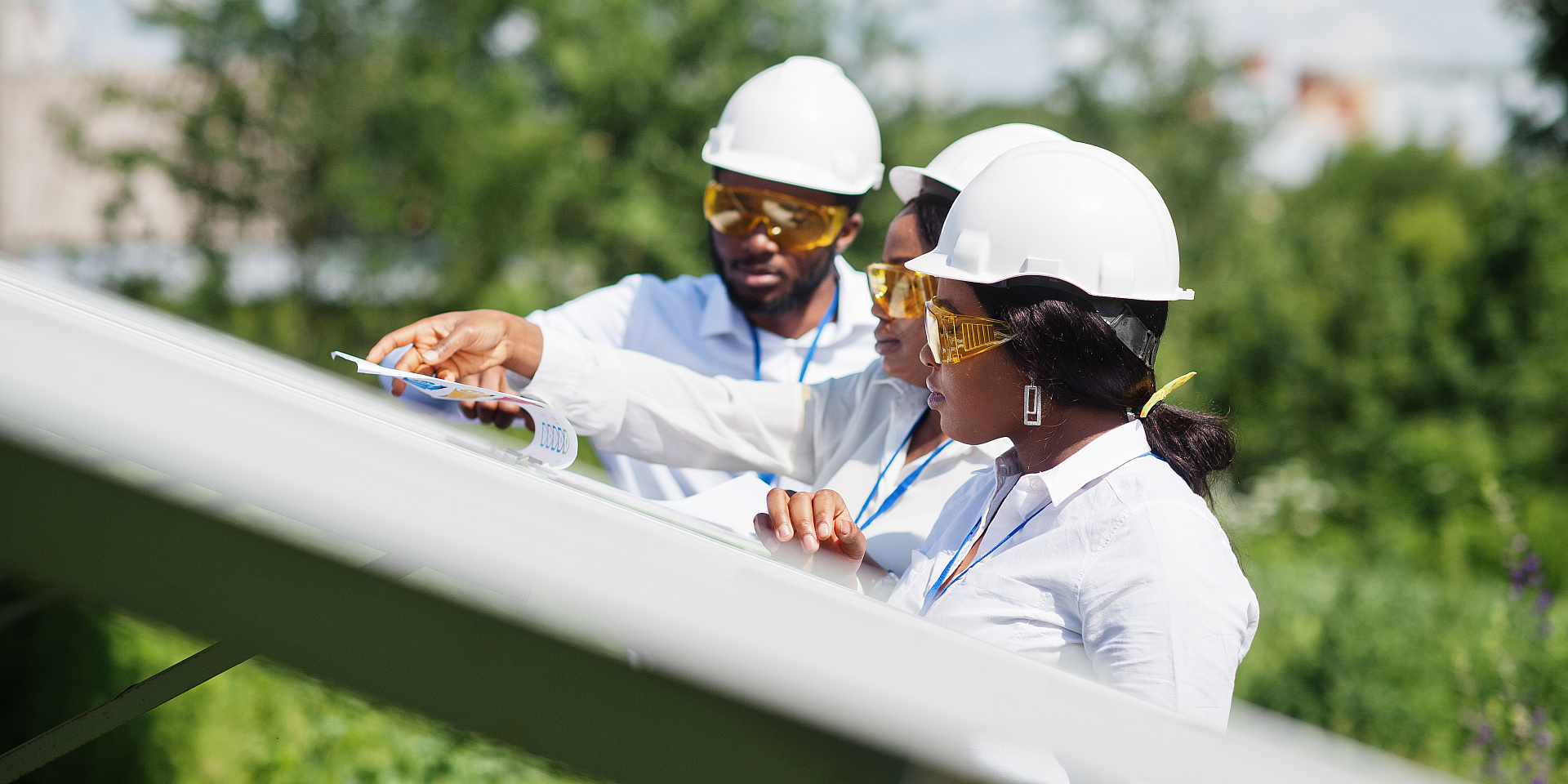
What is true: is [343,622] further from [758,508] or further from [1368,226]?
[1368,226]

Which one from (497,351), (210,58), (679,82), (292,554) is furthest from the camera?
(679,82)

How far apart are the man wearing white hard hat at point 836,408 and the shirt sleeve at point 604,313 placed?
696 mm

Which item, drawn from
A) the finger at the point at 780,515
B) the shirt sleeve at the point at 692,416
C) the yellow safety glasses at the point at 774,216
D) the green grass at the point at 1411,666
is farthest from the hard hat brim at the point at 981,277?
the green grass at the point at 1411,666

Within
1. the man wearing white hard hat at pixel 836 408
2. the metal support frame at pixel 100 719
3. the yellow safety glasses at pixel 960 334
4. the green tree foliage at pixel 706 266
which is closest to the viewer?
the metal support frame at pixel 100 719

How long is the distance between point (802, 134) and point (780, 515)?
5.70 ft

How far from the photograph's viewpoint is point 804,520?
1764 millimetres

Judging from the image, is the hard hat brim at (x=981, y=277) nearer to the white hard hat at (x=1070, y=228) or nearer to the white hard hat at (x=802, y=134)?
the white hard hat at (x=1070, y=228)

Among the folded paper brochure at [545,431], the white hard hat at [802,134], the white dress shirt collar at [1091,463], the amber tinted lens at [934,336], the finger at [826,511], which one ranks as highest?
the white hard hat at [802,134]

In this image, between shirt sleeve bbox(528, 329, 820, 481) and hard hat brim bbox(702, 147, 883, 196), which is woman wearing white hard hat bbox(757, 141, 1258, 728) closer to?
shirt sleeve bbox(528, 329, 820, 481)

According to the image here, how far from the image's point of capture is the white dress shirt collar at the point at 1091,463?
1593 mm

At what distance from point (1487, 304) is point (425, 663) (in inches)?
606

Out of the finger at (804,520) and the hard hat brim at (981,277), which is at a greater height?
the hard hat brim at (981,277)

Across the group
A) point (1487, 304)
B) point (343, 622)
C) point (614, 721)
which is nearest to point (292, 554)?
point (343, 622)

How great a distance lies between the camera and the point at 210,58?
9.92 metres
